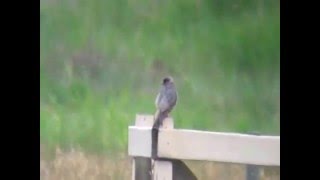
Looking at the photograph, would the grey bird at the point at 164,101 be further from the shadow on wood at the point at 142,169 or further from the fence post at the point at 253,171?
the fence post at the point at 253,171

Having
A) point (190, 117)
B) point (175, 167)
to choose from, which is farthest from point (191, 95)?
point (175, 167)

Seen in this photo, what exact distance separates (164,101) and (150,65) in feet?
0.41

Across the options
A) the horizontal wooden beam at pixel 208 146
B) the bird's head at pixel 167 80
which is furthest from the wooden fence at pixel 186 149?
the bird's head at pixel 167 80

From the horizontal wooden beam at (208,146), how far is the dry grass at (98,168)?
27mm

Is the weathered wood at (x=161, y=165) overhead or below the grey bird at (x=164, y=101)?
below

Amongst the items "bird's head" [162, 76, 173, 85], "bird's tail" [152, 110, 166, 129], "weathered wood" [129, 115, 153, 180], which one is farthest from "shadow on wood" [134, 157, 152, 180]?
"bird's head" [162, 76, 173, 85]

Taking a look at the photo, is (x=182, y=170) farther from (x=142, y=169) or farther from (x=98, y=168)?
(x=98, y=168)

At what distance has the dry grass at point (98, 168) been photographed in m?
1.97

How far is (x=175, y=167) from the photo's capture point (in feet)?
6.56

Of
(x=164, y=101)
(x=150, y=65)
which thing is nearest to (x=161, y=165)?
(x=164, y=101)

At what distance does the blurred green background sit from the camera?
1.96m

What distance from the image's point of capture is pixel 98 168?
80.0 inches
